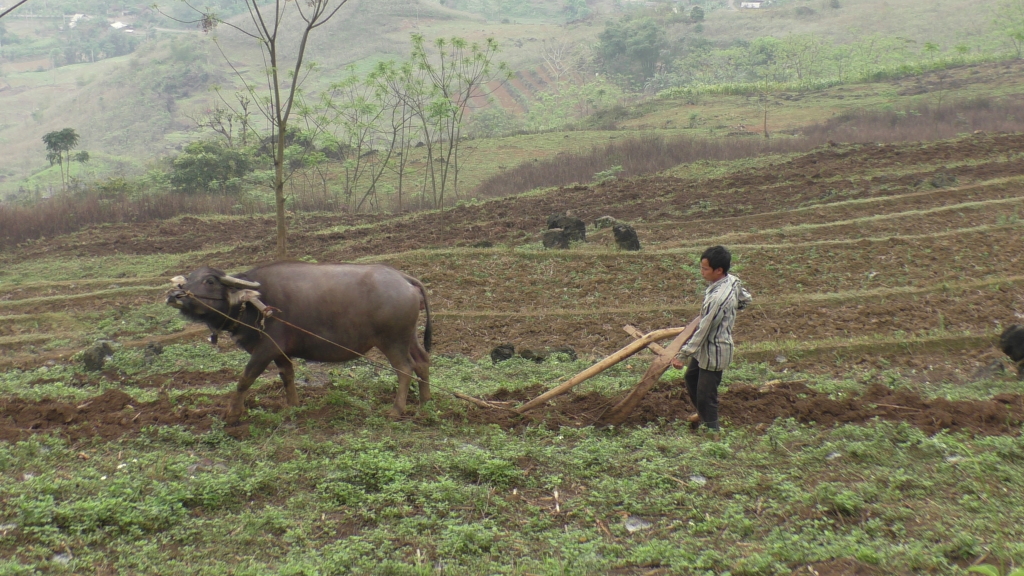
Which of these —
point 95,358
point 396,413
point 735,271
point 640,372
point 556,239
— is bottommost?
point 640,372

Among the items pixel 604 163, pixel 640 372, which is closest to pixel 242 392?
pixel 640 372

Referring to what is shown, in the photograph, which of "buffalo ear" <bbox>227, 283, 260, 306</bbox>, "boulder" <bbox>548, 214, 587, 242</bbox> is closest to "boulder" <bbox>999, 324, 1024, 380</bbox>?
"buffalo ear" <bbox>227, 283, 260, 306</bbox>

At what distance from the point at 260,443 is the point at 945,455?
17.3 ft

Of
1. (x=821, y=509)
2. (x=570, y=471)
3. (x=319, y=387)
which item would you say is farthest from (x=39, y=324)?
(x=821, y=509)

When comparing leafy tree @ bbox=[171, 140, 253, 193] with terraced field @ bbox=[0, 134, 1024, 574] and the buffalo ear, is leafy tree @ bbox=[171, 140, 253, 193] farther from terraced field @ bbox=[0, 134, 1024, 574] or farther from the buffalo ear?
the buffalo ear

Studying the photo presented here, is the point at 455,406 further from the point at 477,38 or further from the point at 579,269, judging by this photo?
the point at 477,38

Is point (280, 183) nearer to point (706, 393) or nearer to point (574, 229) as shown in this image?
point (574, 229)

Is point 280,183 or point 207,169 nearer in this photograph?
point 280,183

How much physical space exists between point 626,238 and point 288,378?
8.82m

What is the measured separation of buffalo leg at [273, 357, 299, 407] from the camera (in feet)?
25.1

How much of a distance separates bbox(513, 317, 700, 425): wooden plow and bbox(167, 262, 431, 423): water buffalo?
1.47 meters

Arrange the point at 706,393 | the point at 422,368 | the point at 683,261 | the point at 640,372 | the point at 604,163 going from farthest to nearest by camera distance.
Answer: the point at 604,163
the point at 683,261
the point at 640,372
the point at 422,368
the point at 706,393

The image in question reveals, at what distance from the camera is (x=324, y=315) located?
7.58 metres

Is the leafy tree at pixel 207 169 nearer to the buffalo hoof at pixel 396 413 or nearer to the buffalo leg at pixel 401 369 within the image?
the buffalo leg at pixel 401 369
